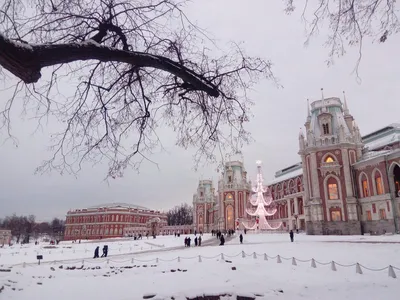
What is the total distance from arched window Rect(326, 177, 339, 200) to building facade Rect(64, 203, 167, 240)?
220ft

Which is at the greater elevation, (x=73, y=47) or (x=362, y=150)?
(x=362, y=150)

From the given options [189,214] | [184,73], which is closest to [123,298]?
[184,73]

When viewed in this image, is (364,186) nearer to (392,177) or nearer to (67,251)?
(392,177)

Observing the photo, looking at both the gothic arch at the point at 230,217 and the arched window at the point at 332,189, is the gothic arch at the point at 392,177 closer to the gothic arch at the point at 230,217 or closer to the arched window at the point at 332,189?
the arched window at the point at 332,189

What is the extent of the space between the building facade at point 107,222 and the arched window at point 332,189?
67.0m

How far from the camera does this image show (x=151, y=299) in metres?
9.80

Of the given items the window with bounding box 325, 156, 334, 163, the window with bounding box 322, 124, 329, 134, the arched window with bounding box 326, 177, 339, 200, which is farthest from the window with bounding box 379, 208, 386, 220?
the window with bounding box 322, 124, 329, 134

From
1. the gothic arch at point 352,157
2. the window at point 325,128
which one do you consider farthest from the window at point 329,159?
the window at point 325,128

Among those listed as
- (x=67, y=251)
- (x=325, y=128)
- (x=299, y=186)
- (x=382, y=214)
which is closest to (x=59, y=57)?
(x=67, y=251)

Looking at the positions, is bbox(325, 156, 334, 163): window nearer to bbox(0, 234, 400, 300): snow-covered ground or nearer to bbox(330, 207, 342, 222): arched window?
bbox(330, 207, 342, 222): arched window

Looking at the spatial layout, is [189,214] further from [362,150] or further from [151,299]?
[151,299]

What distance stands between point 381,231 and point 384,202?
12.5ft

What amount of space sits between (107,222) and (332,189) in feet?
274

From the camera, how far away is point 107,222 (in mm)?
106312
